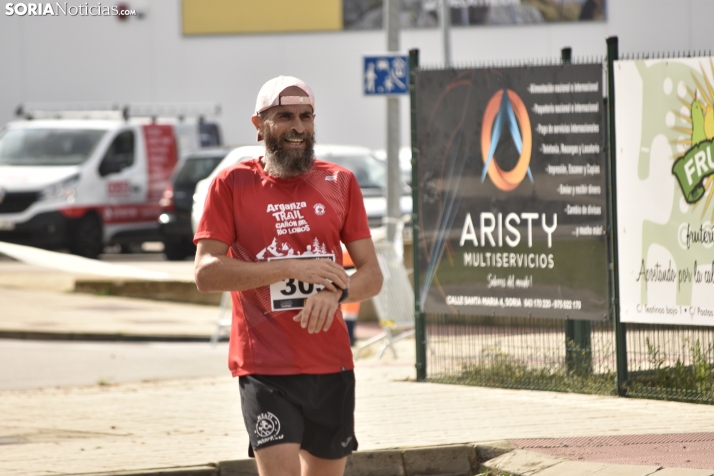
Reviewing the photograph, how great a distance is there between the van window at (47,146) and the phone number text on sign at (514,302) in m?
14.0

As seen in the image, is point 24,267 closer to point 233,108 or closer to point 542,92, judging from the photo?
point 233,108

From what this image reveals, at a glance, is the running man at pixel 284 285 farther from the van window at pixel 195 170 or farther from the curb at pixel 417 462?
the van window at pixel 195 170

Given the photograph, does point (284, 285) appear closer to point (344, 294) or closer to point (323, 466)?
point (344, 294)

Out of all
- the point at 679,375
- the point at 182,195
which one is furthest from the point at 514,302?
the point at 182,195

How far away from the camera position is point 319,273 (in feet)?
13.9

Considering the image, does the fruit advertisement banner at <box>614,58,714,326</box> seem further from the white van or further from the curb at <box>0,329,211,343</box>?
the white van

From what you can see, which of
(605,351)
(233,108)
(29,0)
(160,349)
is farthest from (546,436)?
(233,108)

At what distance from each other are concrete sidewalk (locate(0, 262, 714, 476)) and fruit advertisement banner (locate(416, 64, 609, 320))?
0.71m

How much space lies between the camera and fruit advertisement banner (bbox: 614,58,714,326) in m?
8.01

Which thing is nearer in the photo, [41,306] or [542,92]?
[542,92]

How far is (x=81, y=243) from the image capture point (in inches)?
859

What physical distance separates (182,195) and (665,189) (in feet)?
46.5

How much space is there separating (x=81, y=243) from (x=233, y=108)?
12.7 meters

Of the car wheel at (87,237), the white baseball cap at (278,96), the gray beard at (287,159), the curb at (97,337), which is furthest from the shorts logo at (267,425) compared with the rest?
the car wheel at (87,237)
